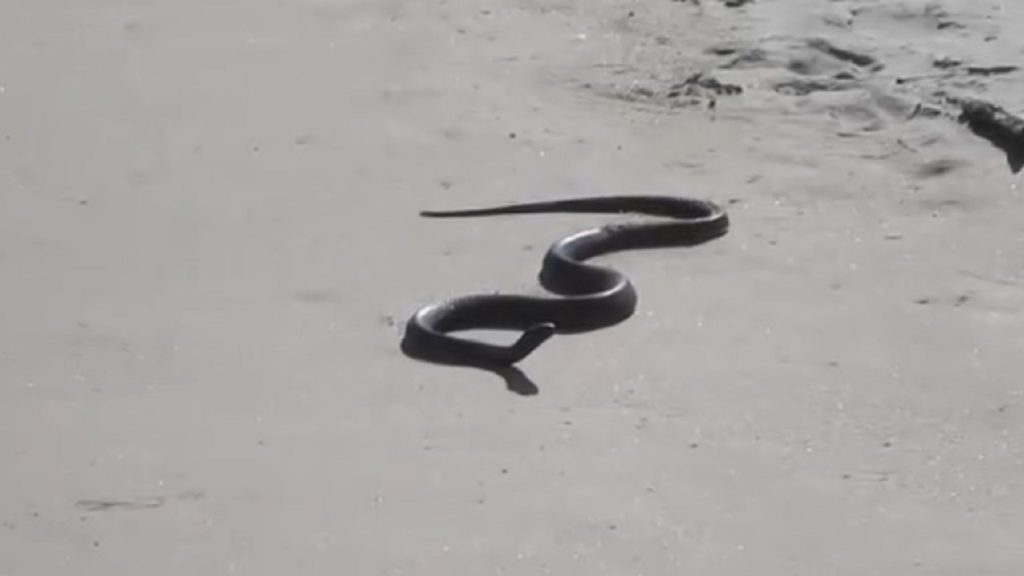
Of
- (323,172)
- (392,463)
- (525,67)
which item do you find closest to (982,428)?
(392,463)

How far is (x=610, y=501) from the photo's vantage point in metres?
5.47

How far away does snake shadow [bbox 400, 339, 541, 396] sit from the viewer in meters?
6.20

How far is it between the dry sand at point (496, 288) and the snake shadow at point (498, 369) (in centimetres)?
6

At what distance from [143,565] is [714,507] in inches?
46.9

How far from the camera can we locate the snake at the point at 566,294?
21.2 ft

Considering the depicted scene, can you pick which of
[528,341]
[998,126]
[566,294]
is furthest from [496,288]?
[998,126]

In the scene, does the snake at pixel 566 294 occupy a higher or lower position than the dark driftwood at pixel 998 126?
lower

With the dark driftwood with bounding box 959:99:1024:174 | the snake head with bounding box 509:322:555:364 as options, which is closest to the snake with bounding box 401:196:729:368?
the snake head with bounding box 509:322:555:364

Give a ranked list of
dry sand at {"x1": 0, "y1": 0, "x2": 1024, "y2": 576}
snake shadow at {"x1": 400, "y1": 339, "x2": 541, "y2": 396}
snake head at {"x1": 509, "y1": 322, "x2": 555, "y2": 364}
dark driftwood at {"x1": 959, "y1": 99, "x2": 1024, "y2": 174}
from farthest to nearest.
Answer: dark driftwood at {"x1": 959, "y1": 99, "x2": 1024, "y2": 174}, snake head at {"x1": 509, "y1": 322, "x2": 555, "y2": 364}, snake shadow at {"x1": 400, "y1": 339, "x2": 541, "y2": 396}, dry sand at {"x1": 0, "y1": 0, "x2": 1024, "y2": 576}

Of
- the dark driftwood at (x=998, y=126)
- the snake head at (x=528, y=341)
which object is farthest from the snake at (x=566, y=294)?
the dark driftwood at (x=998, y=126)

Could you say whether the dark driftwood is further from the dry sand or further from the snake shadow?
the snake shadow

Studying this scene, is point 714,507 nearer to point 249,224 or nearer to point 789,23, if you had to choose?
point 249,224

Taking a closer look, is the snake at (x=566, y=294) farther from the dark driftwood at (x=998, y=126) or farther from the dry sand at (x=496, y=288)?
the dark driftwood at (x=998, y=126)

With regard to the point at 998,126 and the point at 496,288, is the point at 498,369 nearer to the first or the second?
the point at 496,288
